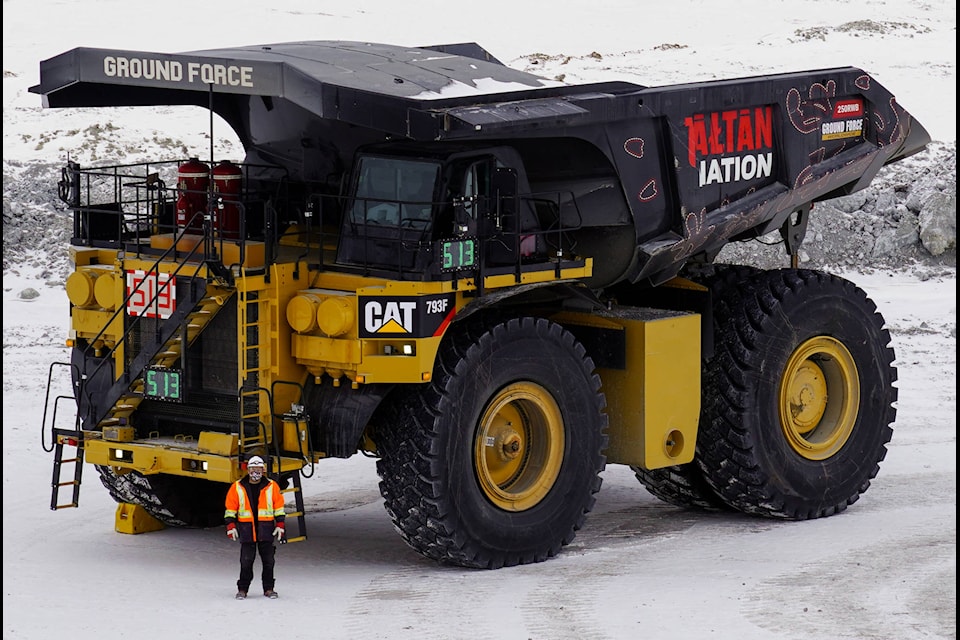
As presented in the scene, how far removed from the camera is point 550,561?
12.6 meters

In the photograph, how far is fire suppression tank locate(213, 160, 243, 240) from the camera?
12375 millimetres

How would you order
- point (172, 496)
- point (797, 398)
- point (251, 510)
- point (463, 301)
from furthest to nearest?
1. point (797, 398)
2. point (172, 496)
3. point (463, 301)
4. point (251, 510)

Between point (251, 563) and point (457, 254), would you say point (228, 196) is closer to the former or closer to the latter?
point (457, 254)

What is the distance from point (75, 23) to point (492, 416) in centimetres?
2720

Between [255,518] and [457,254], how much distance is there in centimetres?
199

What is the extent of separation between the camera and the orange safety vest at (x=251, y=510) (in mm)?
11531

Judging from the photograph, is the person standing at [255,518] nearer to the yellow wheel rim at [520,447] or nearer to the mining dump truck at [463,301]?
the mining dump truck at [463,301]

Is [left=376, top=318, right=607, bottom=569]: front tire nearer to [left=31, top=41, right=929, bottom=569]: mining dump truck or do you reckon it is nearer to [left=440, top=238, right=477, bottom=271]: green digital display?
[left=31, top=41, right=929, bottom=569]: mining dump truck

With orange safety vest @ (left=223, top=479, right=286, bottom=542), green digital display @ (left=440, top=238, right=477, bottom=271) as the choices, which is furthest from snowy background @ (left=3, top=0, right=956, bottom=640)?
green digital display @ (left=440, top=238, right=477, bottom=271)

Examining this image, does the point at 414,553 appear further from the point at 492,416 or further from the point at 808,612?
the point at 808,612

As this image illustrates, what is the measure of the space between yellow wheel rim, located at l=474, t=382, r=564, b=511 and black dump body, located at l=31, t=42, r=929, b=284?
1174mm

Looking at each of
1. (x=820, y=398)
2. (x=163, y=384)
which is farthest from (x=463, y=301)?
(x=820, y=398)

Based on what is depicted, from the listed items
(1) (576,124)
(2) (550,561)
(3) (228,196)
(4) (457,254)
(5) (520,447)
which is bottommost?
(2) (550,561)

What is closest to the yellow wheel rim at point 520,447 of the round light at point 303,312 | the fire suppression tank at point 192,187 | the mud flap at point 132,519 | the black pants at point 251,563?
the round light at point 303,312
